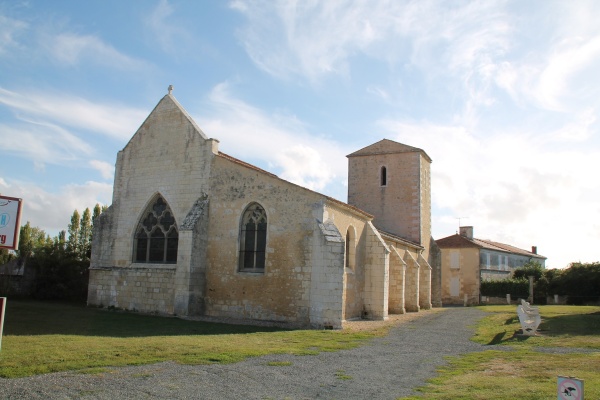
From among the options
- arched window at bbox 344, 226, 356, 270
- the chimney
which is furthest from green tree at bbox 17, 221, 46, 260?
the chimney

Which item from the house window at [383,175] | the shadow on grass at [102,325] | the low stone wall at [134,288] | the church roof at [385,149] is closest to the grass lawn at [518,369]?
the shadow on grass at [102,325]

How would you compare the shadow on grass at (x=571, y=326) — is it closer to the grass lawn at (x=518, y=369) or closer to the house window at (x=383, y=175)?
the grass lawn at (x=518, y=369)

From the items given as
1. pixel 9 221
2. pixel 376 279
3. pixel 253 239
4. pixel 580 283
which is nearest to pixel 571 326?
pixel 376 279

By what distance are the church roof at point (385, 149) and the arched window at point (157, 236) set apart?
1522cm

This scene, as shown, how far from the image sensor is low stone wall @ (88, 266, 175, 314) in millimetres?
18938

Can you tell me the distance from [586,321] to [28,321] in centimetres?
1919

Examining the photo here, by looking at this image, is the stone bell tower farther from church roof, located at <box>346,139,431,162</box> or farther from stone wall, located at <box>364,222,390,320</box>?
stone wall, located at <box>364,222,390,320</box>

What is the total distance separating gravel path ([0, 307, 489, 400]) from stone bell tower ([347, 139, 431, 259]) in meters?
20.0

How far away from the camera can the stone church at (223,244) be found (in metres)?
17.0

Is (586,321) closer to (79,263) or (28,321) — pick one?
(28,321)

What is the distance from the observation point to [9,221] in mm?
7605

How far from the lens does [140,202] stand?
21.0m

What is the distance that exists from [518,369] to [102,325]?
1138 cm

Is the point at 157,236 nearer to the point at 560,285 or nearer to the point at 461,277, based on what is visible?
the point at 461,277
